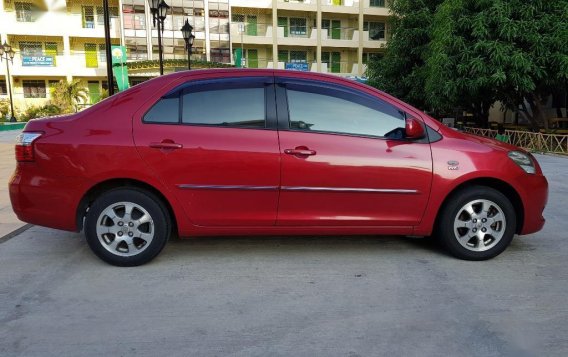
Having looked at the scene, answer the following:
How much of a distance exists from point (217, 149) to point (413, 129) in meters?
1.73

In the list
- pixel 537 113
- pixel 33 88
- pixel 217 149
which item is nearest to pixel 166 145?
pixel 217 149

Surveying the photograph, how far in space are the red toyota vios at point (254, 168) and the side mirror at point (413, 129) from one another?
17mm

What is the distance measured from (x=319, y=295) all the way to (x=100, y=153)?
7.22 ft

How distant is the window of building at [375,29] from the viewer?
138 feet

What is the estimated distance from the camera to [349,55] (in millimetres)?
42562

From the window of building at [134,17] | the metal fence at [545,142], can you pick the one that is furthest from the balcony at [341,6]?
the metal fence at [545,142]

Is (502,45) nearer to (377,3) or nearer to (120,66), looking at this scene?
(120,66)

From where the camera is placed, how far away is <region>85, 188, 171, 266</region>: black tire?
4.03 m

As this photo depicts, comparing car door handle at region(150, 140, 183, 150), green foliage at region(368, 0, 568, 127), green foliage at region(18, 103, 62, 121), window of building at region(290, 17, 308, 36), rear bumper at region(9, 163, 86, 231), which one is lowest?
green foliage at region(18, 103, 62, 121)

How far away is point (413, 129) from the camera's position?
4086 mm

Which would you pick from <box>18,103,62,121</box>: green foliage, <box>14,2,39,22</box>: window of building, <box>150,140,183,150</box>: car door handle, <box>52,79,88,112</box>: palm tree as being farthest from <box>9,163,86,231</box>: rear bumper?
<box>14,2,39,22</box>: window of building

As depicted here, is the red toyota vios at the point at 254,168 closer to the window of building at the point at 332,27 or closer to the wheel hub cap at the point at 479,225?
the wheel hub cap at the point at 479,225

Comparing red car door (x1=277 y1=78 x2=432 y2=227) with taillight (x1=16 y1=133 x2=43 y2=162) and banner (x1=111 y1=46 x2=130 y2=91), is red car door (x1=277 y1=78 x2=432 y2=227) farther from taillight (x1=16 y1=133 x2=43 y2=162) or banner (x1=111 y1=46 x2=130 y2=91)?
banner (x1=111 y1=46 x2=130 y2=91)

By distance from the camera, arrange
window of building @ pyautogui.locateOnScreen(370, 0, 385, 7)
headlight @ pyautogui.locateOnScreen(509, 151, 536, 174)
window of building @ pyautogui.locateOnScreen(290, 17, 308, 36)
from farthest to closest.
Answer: window of building @ pyautogui.locateOnScreen(370, 0, 385, 7), window of building @ pyautogui.locateOnScreen(290, 17, 308, 36), headlight @ pyautogui.locateOnScreen(509, 151, 536, 174)
